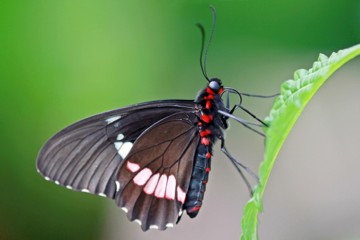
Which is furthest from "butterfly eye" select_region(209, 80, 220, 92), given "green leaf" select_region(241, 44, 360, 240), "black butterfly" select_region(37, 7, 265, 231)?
"green leaf" select_region(241, 44, 360, 240)

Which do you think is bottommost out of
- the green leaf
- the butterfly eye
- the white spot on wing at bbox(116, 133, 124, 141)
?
the green leaf

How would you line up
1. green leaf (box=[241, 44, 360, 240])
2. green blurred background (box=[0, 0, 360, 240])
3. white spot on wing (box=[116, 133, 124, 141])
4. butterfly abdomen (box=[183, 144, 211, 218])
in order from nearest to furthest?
green leaf (box=[241, 44, 360, 240])
butterfly abdomen (box=[183, 144, 211, 218])
white spot on wing (box=[116, 133, 124, 141])
green blurred background (box=[0, 0, 360, 240])

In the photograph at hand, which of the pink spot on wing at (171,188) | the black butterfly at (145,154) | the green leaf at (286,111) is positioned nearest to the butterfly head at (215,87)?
the black butterfly at (145,154)

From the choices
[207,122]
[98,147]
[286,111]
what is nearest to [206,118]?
[207,122]

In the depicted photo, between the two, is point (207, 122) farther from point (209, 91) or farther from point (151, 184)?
point (151, 184)

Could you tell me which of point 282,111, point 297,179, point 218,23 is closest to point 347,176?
point 297,179

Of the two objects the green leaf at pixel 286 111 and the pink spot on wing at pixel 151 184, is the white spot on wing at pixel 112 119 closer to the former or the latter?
the pink spot on wing at pixel 151 184

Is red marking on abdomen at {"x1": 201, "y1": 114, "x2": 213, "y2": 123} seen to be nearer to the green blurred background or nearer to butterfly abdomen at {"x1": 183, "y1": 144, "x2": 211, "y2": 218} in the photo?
butterfly abdomen at {"x1": 183, "y1": 144, "x2": 211, "y2": 218}
